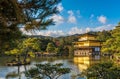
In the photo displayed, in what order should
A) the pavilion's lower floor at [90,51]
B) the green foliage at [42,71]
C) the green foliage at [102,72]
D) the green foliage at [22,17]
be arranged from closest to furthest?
1. the green foliage at [22,17]
2. the green foliage at [102,72]
3. the green foliage at [42,71]
4. the pavilion's lower floor at [90,51]

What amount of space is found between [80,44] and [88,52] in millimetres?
3865

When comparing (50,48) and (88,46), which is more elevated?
(50,48)

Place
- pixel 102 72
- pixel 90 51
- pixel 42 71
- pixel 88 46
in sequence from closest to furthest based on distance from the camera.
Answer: pixel 102 72, pixel 42 71, pixel 90 51, pixel 88 46

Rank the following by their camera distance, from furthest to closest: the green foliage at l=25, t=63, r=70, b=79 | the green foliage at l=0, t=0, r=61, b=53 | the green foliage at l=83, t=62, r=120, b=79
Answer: the green foliage at l=25, t=63, r=70, b=79 < the green foliage at l=83, t=62, r=120, b=79 < the green foliage at l=0, t=0, r=61, b=53

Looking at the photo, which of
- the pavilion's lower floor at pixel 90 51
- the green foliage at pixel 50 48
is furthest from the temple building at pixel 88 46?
the green foliage at pixel 50 48

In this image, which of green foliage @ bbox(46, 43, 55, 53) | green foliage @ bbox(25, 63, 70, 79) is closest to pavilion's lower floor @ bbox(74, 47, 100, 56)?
green foliage @ bbox(46, 43, 55, 53)

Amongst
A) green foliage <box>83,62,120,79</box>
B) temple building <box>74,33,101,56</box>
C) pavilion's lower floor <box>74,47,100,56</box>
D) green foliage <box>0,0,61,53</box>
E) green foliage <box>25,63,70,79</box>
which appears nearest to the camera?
green foliage <box>0,0,61,53</box>

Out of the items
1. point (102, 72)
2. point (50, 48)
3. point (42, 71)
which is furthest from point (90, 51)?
point (102, 72)

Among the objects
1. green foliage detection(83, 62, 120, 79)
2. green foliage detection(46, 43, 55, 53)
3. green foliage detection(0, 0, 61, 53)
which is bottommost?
green foliage detection(83, 62, 120, 79)

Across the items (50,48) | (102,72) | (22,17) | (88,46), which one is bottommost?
(102,72)

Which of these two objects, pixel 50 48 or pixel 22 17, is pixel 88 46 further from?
pixel 22 17

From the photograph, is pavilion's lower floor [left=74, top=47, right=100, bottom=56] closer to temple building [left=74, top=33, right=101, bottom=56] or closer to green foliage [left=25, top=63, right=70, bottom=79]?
temple building [left=74, top=33, right=101, bottom=56]

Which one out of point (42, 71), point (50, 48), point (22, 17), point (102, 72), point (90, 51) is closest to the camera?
point (22, 17)

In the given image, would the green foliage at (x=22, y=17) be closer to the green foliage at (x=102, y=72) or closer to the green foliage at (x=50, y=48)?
the green foliage at (x=102, y=72)
